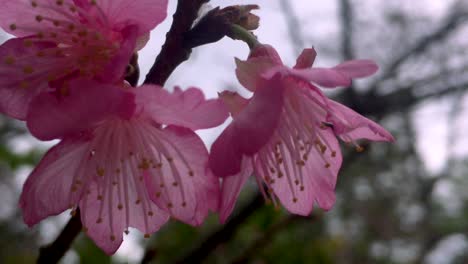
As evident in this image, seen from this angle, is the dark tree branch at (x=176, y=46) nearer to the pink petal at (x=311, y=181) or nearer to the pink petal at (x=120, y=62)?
the pink petal at (x=120, y=62)

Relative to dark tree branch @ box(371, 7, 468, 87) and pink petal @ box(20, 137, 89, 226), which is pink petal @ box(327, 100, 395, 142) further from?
dark tree branch @ box(371, 7, 468, 87)

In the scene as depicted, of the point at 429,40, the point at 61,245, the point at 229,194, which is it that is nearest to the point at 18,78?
the point at 61,245

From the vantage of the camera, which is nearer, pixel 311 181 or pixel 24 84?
pixel 24 84

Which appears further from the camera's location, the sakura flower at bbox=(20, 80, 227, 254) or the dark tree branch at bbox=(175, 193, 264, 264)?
the dark tree branch at bbox=(175, 193, 264, 264)

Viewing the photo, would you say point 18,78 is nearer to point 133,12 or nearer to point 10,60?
point 10,60

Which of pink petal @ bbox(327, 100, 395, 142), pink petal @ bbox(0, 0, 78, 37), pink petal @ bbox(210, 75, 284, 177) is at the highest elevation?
pink petal @ bbox(0, 0, 78, 37)

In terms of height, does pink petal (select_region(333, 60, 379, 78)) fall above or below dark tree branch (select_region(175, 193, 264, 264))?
above

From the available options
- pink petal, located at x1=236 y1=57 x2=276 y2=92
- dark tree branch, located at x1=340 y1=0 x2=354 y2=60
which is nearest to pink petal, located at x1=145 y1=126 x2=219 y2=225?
pink petal, located at x1=236 y1=57 x2=276 y2=92
